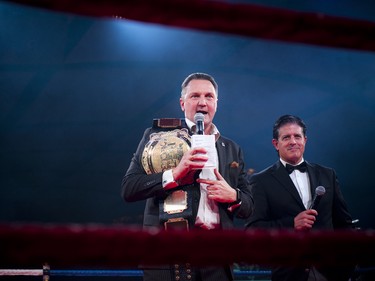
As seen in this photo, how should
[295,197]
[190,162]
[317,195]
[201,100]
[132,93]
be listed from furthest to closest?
1. [132,93]
2. [295,197]
3. [317,195]
4. [201,100]
5. [190,162]

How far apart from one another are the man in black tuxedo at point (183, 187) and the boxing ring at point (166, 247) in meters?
0.68

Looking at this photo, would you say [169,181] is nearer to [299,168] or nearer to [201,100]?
[201,100]

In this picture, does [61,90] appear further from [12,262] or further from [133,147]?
[12,262]

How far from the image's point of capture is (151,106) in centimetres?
527

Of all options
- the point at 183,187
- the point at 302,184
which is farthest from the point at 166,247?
the point at 302,184

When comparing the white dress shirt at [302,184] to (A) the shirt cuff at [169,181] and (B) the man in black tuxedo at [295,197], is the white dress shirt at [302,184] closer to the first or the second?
(B) the man in black tuxedo at [295,197]

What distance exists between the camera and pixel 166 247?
51 cm

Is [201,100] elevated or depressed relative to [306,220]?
elevated

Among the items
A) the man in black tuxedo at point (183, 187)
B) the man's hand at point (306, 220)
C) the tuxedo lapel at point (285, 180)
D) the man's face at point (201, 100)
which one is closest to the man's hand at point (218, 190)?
the man in black tuxedo at point (183, 187)

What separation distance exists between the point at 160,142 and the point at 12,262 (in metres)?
0.91

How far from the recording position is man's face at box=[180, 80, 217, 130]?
60.6 inches

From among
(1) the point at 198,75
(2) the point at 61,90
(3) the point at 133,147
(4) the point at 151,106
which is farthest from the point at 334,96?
(1) the point at 198,75

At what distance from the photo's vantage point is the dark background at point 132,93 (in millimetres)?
4016

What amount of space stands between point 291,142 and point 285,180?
0.21m
